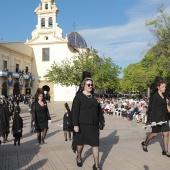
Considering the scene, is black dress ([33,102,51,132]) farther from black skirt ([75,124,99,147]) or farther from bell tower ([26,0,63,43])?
bell tower ([26,0,63,43])

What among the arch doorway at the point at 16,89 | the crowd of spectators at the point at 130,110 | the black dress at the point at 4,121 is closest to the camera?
the black dress at the point at 4,121

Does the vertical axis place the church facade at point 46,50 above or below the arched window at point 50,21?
below

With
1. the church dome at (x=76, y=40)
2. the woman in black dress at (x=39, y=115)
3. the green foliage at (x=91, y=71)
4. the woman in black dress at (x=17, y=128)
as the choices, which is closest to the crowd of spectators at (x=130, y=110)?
the woman in black dress at (x=17, y=128)

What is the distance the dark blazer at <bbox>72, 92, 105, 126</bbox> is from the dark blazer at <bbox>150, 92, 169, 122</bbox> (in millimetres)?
1753

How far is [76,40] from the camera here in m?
70.4

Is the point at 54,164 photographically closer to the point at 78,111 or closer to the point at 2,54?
the point at 78,111

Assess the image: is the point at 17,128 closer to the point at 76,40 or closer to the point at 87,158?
the point at 87,158

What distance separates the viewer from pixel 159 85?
6.46 m

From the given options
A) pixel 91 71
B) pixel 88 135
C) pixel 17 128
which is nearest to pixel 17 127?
pixel 17 128

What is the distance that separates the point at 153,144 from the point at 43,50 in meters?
44.0

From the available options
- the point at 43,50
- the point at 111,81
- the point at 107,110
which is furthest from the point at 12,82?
the point at 107,110

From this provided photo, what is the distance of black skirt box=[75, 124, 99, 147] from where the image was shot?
5.08 meters

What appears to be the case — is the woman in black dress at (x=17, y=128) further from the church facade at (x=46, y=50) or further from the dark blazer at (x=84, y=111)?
the church facade at (x=46, y=50)

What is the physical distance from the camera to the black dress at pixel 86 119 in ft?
16.8
